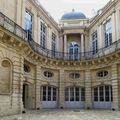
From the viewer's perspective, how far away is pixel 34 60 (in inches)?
701

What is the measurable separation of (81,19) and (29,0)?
825 cm

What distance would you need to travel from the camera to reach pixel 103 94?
1975 cm

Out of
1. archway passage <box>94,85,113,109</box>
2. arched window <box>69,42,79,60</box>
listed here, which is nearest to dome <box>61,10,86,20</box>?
arched window <box>69,42,79,60</box>

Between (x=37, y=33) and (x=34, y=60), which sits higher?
(x=37, y=33)

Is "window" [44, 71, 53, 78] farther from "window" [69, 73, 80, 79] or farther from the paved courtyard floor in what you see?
the paved courtyard floor

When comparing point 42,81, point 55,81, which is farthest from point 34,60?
point 55,81

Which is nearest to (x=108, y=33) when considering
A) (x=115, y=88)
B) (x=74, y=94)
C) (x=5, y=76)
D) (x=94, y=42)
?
(x=94, y=42)

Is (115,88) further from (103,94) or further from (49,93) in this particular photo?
(49,93)

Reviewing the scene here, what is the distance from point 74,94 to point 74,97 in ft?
0.93

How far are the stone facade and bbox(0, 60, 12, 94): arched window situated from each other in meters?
0.18

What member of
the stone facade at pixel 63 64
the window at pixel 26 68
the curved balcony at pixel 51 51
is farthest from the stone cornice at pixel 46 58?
the window at pixel 26 68

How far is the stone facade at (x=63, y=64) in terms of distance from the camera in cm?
1435

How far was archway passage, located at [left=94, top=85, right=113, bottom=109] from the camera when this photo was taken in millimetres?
19141

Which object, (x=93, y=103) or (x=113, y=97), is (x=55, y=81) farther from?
(x=113, y=97)
